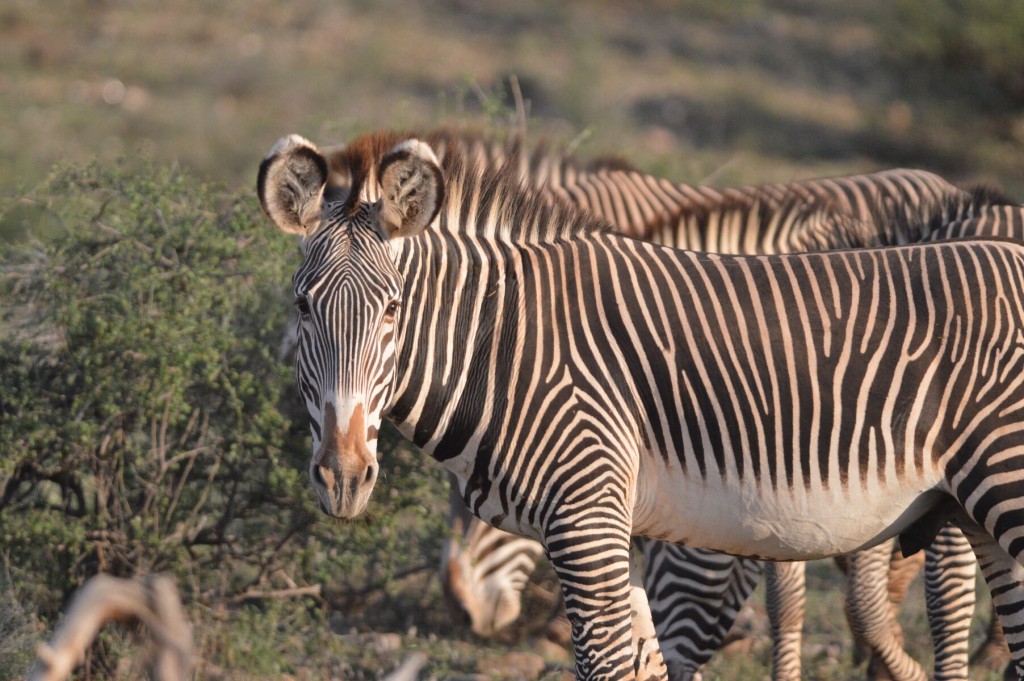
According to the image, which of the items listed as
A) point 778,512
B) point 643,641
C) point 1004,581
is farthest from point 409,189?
point 1004,581

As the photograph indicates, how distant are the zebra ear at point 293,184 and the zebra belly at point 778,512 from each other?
160 cm

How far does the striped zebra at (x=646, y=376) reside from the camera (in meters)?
4.44

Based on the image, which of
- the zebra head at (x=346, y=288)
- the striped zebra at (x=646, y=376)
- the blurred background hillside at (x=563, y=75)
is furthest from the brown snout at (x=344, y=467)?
the blurred background hillside at (x=563, y=75)

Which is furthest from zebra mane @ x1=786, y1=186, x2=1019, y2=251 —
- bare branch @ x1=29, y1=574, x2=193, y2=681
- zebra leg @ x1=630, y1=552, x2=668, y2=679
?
bare branch @ x1=29, y1=574, x2=193, y2=681

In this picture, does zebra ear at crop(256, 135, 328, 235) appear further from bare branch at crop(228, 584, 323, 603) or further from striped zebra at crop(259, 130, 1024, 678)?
bare branch at crop(228, 584, 323, 603)

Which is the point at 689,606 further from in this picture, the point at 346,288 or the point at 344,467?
the point at 346,288

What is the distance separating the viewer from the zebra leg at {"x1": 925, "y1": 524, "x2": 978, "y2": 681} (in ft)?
20.4

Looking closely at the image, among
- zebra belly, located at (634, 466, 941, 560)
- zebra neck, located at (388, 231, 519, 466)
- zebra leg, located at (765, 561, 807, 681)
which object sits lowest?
zebra leg, located at (765, 561, 807, 681)

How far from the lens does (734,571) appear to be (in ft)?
21.6

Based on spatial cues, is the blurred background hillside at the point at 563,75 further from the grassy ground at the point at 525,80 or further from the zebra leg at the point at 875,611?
the zebra leg at the point at 875,611

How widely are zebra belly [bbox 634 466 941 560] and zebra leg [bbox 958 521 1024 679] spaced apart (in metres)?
0.43

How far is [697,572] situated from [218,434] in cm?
263

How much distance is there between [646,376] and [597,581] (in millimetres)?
783

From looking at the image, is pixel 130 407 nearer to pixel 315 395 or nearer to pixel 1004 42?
pixel 315 395
